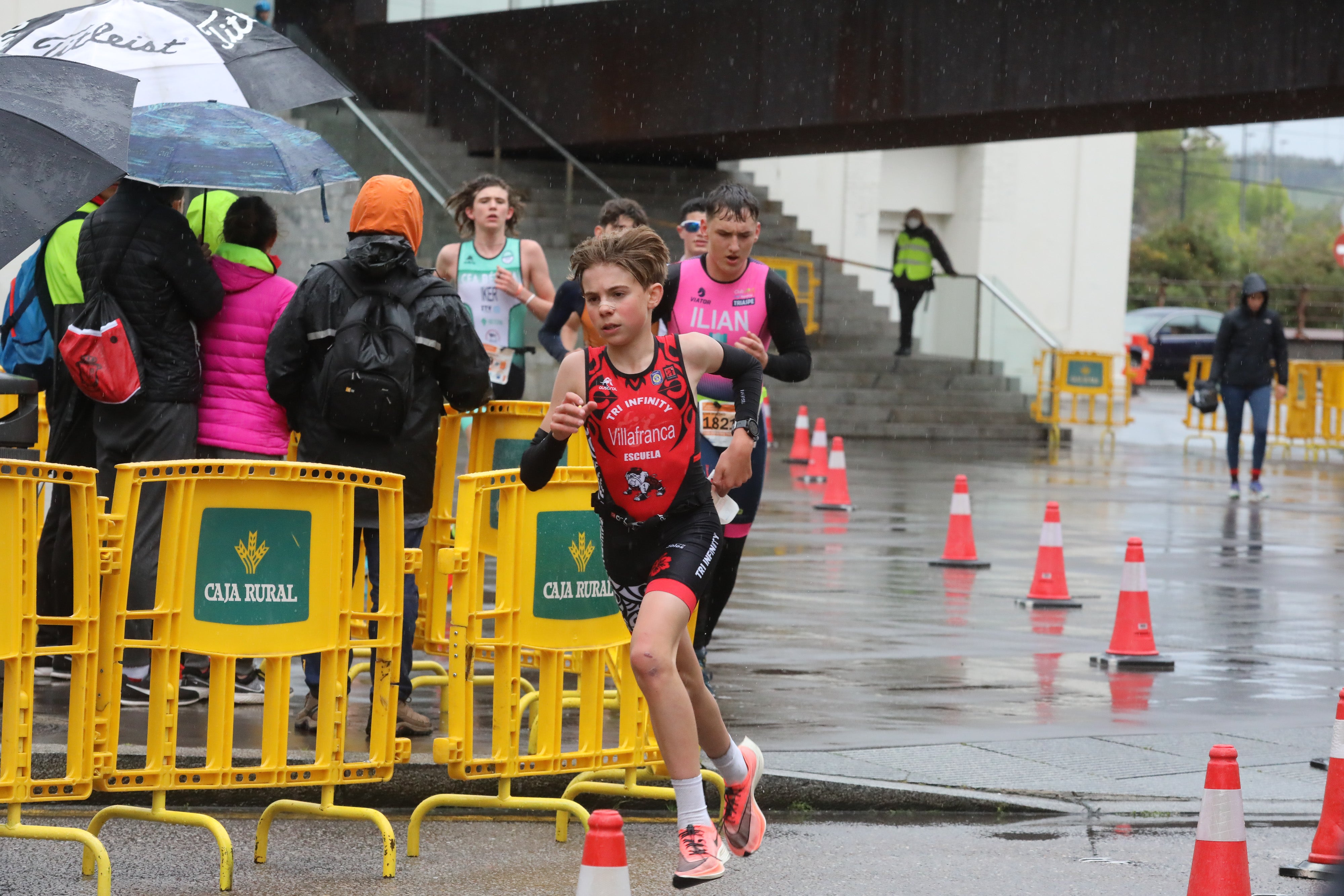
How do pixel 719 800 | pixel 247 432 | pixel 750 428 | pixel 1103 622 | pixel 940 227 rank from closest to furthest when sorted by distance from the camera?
pixel 750 428 → pixel 719 800 → pixel 247 432 → pixel 1103 622 → pixel 940 227

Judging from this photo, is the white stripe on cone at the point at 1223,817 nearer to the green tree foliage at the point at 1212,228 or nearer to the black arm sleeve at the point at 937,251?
the black arm sleeve at the point at 937,251

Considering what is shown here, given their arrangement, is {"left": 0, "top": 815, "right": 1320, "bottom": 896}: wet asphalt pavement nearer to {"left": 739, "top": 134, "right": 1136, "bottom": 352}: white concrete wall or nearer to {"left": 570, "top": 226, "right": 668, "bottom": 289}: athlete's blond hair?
{"left": 570, "top": 226, "right": 668, "bottom": 289}: athlete's blond hair

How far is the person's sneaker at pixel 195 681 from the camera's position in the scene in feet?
24.8

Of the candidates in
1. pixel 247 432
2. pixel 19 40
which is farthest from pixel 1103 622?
pixel 19 40

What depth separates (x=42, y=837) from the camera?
16.8 ft

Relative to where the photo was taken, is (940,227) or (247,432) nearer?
(247,432)

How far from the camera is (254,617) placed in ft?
18.2

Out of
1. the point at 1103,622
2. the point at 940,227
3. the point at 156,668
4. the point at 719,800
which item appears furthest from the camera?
the point at 940,227

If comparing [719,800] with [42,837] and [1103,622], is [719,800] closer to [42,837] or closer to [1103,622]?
[42,837]

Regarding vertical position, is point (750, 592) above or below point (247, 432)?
below

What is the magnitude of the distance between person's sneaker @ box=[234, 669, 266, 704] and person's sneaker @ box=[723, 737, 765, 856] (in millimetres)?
2391

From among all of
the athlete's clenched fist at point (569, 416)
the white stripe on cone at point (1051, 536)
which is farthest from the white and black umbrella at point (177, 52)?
the white stripe on cone at point (1051, 536)

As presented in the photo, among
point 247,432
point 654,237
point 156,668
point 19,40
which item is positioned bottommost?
point 156,668

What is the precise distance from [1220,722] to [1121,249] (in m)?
31.8
